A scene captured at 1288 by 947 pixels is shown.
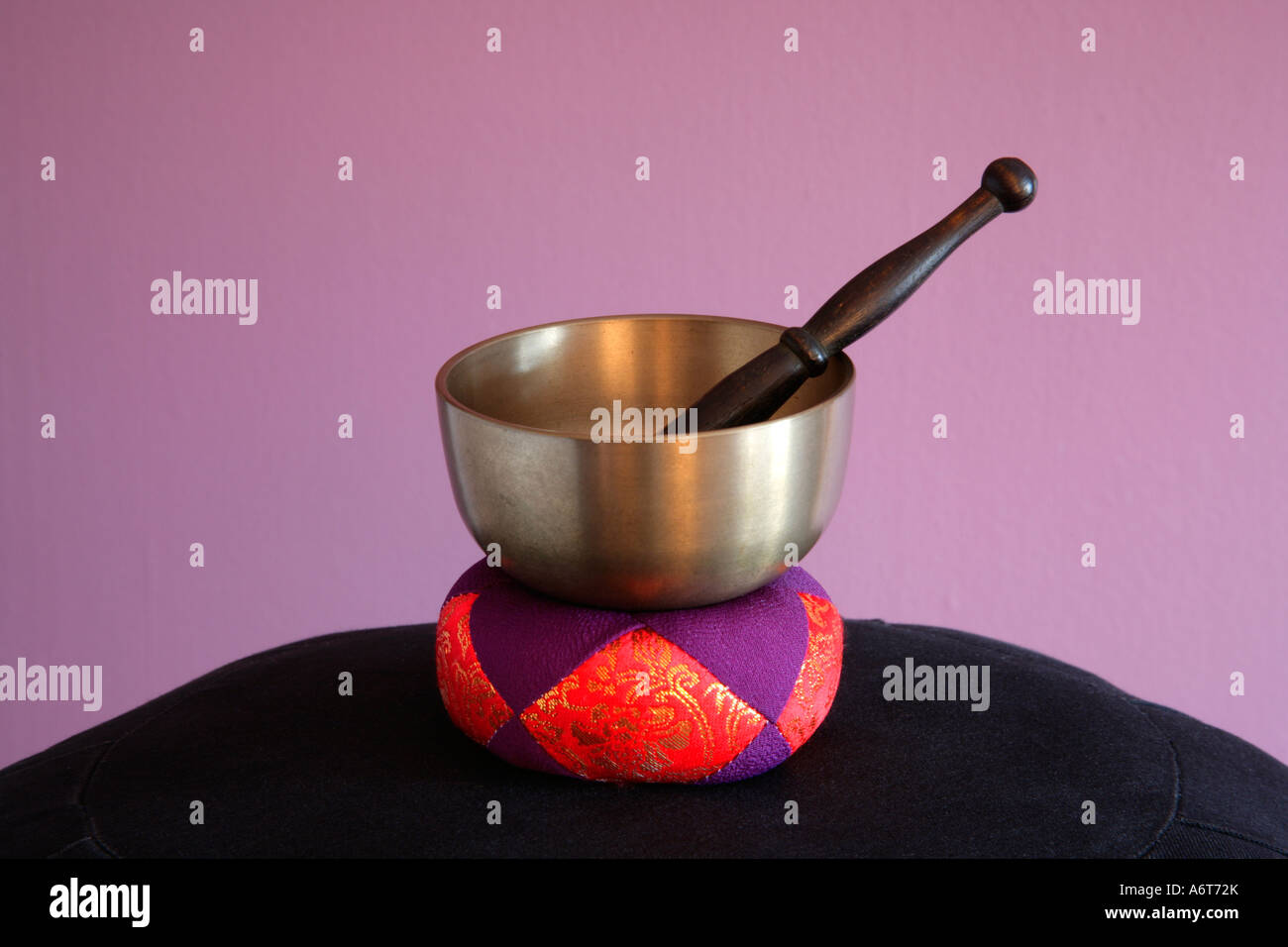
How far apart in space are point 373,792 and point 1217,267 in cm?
132

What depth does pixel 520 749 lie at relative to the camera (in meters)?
0.93

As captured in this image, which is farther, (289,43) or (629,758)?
(289,43)

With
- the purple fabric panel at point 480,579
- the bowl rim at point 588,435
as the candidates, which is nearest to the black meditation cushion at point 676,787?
the purple fabric panel at point 480,579

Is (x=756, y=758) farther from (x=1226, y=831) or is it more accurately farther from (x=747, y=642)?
(x=1226, y=831)

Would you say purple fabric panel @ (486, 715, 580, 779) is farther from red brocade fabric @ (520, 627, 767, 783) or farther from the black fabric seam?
the black fabric seam

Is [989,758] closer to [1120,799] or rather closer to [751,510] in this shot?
[1120,799]

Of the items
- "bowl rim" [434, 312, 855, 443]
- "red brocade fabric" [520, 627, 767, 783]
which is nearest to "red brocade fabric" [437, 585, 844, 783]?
"red brocade fabric" [520, 627, 767, 783]

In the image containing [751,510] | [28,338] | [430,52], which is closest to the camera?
[751,510]

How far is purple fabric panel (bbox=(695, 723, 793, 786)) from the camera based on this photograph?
92cm

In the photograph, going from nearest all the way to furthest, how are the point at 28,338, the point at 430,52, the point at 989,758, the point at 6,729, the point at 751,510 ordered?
the point at 751,510
the point at 989,758
the point at 430,52
the point at 28,338
the point at 6,729

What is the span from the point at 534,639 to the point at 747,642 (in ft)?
0.45

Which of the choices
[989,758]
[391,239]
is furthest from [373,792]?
[391,239]

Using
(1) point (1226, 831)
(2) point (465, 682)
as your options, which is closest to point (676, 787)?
(2) point (465, 682)

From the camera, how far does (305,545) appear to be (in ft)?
6.25
